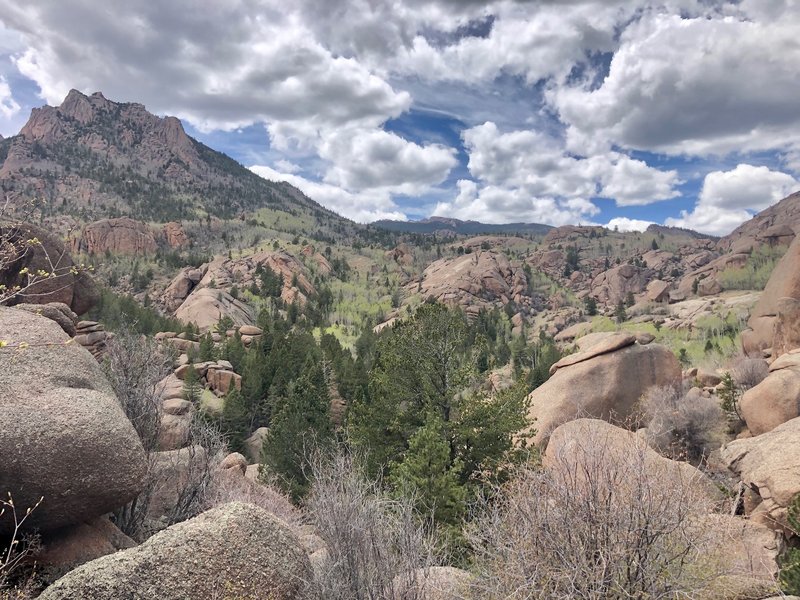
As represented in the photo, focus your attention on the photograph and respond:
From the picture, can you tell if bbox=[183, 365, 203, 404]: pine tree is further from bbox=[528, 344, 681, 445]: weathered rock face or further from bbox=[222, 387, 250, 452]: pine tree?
bbox=[528, 344, 681, 445]: weathered rock face

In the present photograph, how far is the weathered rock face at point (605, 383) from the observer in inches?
1096

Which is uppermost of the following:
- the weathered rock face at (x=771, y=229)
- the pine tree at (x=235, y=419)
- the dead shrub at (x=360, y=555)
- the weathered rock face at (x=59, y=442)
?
the weathered rock face at (x=771, y=229)

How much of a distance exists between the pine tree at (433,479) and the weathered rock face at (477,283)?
4019 inches

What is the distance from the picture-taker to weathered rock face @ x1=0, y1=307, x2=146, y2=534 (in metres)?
7.63

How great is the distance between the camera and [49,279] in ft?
46.2

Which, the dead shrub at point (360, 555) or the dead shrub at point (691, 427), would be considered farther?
the dead shrub at point (691, 427)

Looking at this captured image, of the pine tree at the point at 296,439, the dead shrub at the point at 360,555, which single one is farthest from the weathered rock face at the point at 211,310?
the dead shrub at the point at 360,555

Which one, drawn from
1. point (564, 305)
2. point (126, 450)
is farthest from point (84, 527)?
point (564, 305)

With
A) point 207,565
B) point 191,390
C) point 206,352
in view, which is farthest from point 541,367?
point 207,565

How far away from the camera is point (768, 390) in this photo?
21.2 meters

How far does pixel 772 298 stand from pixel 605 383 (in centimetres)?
1937

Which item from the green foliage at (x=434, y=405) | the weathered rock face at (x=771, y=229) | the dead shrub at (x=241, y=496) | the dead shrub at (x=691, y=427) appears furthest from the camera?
the weathered rock face at (x=771, y=229)

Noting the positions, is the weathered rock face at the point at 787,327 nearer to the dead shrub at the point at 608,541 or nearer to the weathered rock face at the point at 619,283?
the dead shrub at the point at 608,541

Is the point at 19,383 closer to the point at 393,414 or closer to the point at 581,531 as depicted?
the point at 581,531
